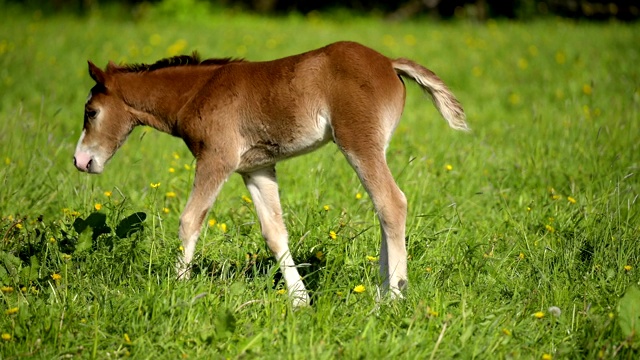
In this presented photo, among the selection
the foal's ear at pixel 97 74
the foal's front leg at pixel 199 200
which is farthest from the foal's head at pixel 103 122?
the foal's front leg at pixel 199 200

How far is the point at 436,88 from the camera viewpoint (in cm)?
423

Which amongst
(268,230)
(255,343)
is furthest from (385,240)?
(255,343)

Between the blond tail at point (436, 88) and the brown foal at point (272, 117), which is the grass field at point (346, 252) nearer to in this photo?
the brown foal at point (272, 117)

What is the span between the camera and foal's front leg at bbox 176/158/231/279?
4098 mm

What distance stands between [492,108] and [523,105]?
384 mm

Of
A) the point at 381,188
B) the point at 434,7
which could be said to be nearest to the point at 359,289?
the point at 381,188

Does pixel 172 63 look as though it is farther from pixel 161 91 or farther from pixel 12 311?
pixel 12 311

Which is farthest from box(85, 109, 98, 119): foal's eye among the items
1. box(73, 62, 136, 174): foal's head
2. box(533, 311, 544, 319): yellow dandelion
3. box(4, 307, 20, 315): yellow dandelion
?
box(533, 311, 544, 319): yellow dandelion

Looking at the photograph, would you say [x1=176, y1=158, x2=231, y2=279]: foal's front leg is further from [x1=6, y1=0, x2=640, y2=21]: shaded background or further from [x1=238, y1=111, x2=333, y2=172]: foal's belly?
[x1=6, y1=0, x2=640, y2=21]: shaded background

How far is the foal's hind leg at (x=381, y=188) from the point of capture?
3953 millimetres

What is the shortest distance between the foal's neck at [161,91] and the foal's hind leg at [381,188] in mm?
921

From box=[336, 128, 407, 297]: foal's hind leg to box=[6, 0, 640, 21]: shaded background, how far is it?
44.6 feet

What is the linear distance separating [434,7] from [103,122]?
15.1 metres

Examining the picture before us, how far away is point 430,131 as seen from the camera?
8008 mm
